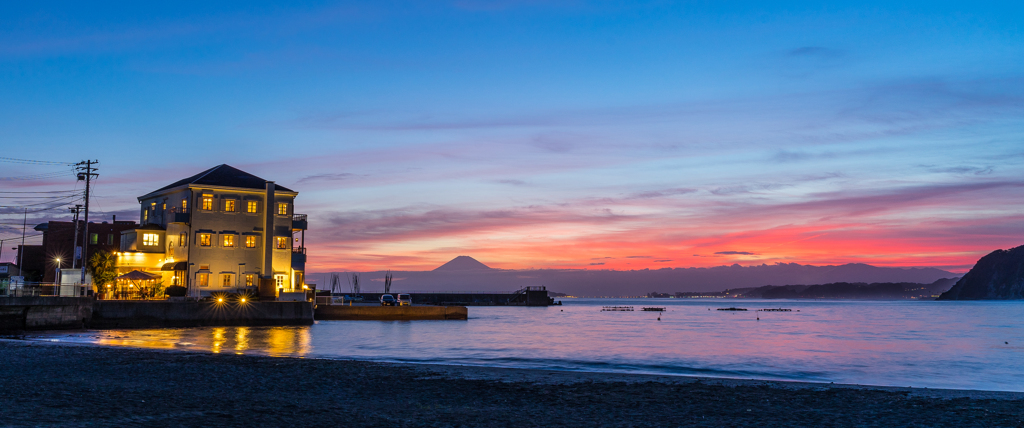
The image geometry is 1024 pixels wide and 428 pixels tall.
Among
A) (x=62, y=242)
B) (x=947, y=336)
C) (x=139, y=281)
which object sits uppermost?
(x=62, y=242)

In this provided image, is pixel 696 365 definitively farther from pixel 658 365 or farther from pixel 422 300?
pixel 422 300

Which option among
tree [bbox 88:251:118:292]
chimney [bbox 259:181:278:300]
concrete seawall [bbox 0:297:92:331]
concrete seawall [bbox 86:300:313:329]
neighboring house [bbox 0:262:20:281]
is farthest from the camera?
neighboring house [bbox 0:262:20:281]

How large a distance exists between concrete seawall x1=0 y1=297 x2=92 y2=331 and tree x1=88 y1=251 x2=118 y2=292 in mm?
9825

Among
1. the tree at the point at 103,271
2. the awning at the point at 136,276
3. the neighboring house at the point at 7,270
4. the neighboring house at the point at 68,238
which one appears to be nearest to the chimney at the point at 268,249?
the awning at the point at 136,276

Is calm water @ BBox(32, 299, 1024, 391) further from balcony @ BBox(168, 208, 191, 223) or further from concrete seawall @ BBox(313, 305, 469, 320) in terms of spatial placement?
concrete seawall @ BBox(313, 305, 469, 320)

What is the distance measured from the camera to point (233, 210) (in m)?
59.2

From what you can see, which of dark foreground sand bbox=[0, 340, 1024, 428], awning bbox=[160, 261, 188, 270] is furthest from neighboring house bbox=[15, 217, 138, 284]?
dark foreground sand bbox=[0, 340, 1024, 428]

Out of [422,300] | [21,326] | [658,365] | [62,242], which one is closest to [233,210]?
[21,326]

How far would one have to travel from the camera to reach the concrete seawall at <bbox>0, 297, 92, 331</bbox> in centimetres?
4112

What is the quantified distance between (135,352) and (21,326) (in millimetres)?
20168

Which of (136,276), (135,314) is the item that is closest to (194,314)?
(135,314)

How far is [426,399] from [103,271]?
50.0 meters

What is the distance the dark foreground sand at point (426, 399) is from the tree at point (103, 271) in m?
35.9

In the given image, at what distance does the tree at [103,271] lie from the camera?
5495 cm
